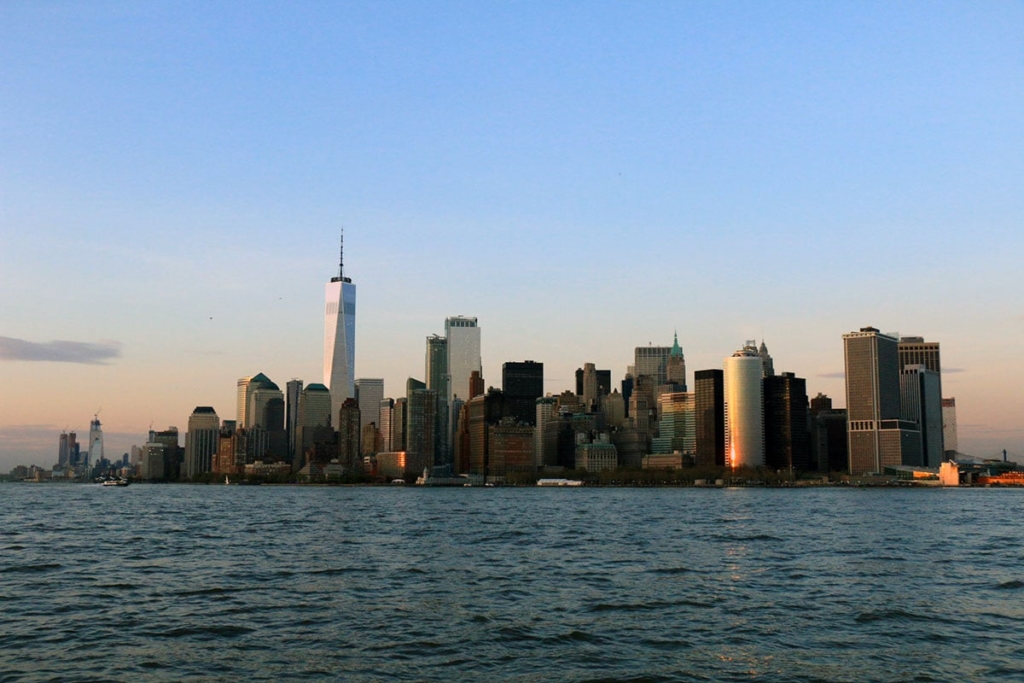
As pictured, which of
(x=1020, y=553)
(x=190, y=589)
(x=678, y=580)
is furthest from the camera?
(x=1020, y=553)

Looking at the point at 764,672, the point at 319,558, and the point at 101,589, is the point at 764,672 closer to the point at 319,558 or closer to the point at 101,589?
the point at 101,589

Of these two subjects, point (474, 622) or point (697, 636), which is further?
point (474, 622)

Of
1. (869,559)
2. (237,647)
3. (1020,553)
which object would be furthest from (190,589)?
(1020,553)

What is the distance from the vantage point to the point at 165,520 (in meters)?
119

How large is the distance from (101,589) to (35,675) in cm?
1990

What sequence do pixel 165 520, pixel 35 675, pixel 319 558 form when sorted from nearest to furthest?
pixel 35 675 < pixel 319 558 < pixel 165 520

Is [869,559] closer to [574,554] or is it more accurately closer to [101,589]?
[574,554]

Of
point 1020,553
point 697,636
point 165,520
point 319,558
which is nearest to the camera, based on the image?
point 697,636

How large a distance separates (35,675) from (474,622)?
17244 mm

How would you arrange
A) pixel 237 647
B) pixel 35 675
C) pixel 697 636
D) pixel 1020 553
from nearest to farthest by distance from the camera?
pixel 35 675 → pixel 237 647 → pixel 697 636 → pixel 1020 553

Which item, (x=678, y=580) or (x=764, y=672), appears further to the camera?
(x=678, y=580)

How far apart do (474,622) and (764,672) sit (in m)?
13.5

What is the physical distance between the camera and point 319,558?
222ft

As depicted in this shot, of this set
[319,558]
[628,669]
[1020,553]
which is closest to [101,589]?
[319,558]
